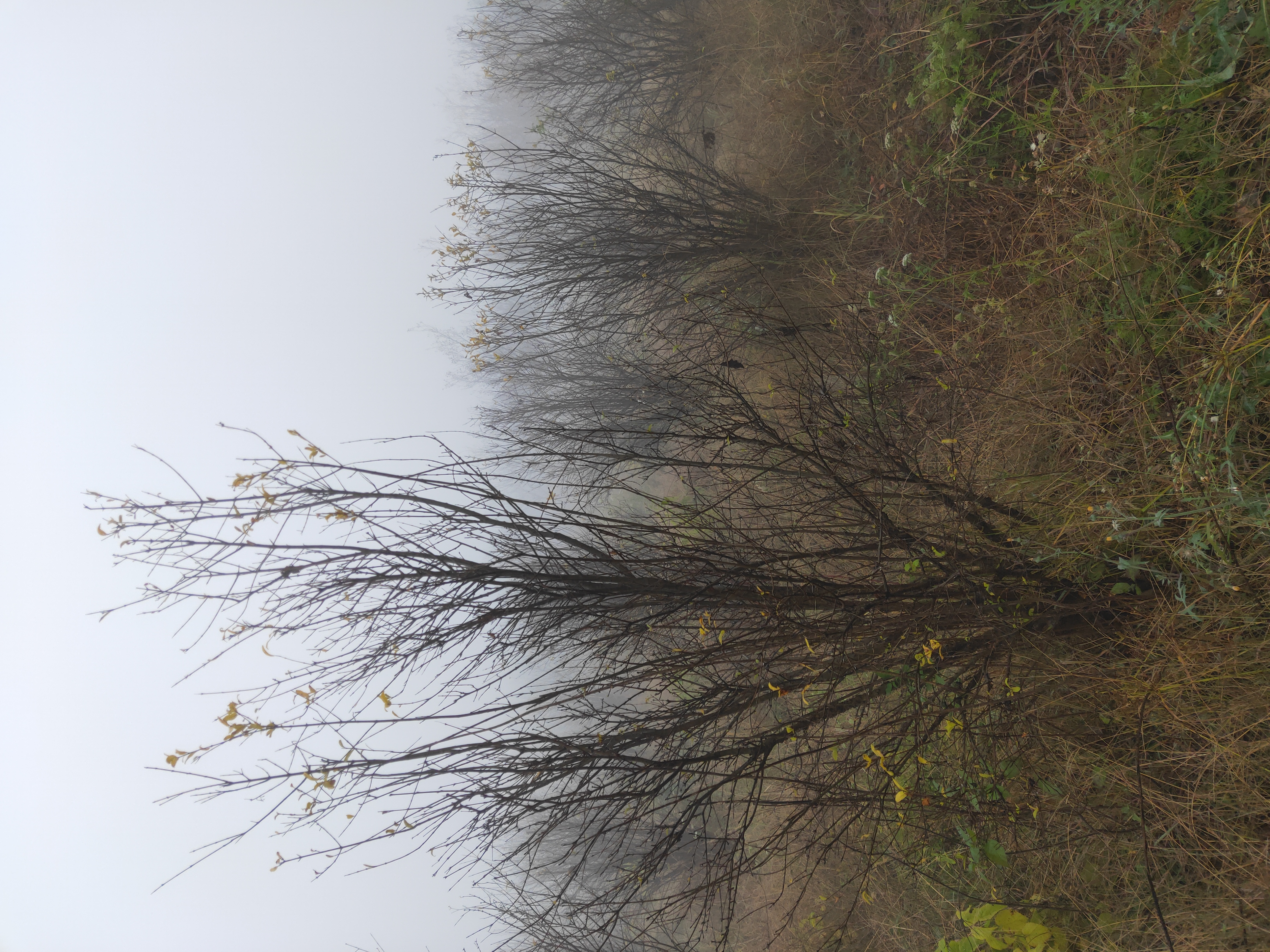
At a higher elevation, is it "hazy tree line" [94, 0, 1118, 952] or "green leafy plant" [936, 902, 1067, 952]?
"hazy tree line" [94, 0, 1118, 952]

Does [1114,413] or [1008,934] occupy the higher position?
[1114,413]

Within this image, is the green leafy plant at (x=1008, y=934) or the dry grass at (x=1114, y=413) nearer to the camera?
the dry grass at (x=1114, y=413)

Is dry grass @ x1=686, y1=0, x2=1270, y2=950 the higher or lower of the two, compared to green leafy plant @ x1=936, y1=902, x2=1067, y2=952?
higher

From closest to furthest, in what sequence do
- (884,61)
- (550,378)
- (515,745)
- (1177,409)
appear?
(515,745) → (1177,409) → (884,61) → (550,378)

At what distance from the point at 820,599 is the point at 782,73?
17.0 feet

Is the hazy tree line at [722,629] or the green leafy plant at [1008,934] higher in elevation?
the hazy tree line at [722,629]

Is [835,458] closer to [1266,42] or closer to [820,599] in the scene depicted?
[820,599]

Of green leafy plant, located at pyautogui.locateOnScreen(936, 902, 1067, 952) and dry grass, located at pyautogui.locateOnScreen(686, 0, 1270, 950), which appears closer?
dry grass, located at pyautogui.locateOnScreen(686, 0, 1270, 950)

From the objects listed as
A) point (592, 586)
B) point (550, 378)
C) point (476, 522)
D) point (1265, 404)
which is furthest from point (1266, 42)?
point (550, 378)

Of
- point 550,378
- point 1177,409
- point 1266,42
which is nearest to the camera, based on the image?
point 1266,42

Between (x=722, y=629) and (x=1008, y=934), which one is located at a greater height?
(x=722, y=629)

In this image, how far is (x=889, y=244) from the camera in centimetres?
538

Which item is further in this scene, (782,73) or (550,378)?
(550,378)

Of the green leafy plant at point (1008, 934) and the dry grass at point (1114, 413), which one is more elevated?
the dry grass at point (1114, 413)
